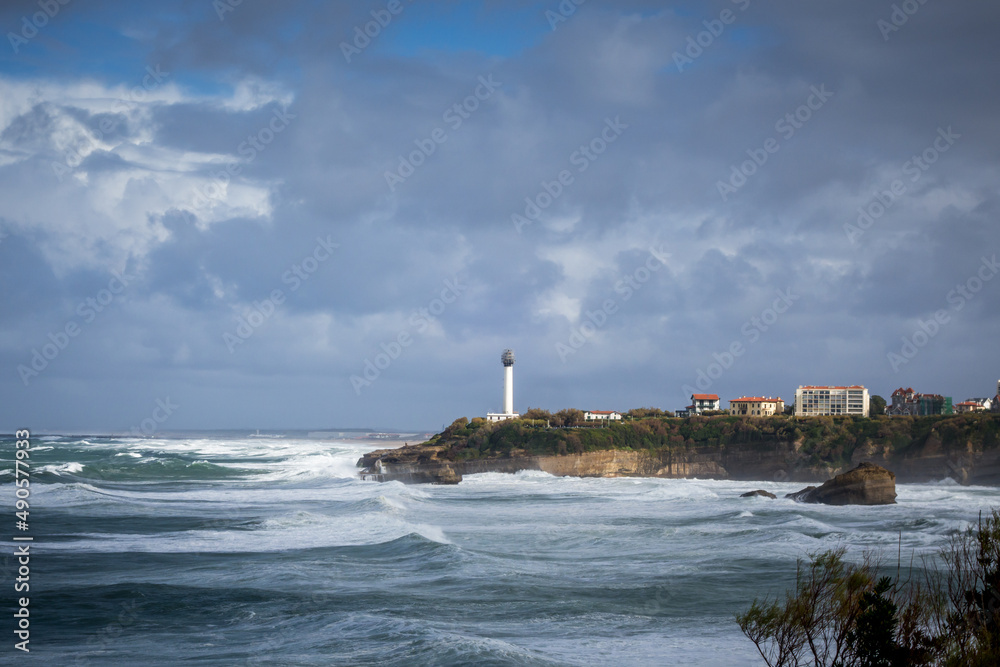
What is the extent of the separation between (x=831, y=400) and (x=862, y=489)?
48191 millimetres

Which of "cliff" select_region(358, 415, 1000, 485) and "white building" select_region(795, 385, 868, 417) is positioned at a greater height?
"white building" select_region(795, 385, 868, 417)

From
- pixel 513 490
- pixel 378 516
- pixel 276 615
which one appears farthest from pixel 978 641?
pixel 513 490

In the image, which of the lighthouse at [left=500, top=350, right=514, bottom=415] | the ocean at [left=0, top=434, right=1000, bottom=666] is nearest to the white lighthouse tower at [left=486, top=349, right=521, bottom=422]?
the lighthouse at [left=500, top=350, right=514, bottom=415]

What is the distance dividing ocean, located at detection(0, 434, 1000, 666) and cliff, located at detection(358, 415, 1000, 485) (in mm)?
14303

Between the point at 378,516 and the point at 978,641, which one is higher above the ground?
the point at 978,641

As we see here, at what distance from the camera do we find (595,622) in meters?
15.8

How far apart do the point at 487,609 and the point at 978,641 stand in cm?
1053

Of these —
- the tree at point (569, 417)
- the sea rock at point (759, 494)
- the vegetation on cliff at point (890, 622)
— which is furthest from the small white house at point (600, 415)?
the vegetation on cliff at point (890, 622)

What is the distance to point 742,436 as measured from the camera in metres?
61.2

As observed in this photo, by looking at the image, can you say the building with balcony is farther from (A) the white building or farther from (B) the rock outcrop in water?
(B) the rock outcrop in water

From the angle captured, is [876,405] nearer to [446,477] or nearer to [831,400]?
[831,400]

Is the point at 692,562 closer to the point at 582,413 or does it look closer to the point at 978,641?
the point at 978,641

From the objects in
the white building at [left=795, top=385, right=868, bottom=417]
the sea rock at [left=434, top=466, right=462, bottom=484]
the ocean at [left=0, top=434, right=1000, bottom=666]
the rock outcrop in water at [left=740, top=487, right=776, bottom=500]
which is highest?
the white building at [left=795, top=385, right=868, bottom=417]

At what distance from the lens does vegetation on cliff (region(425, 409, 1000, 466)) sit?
182 feet
